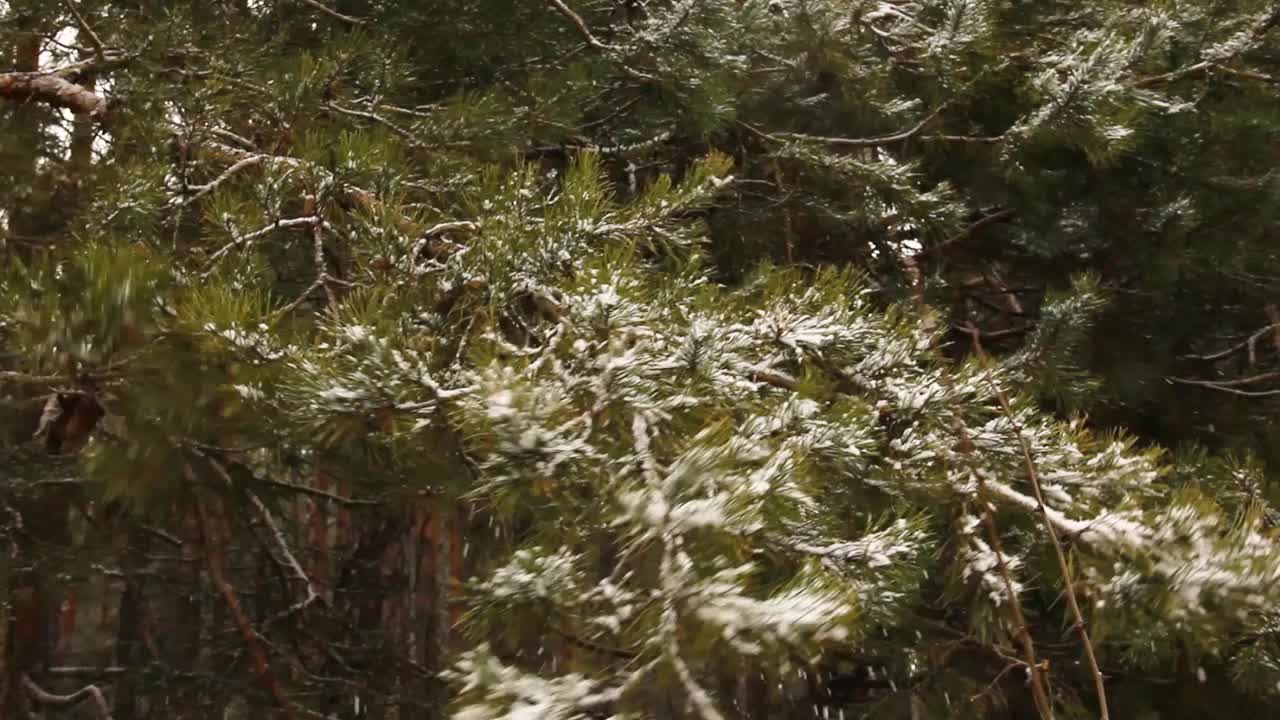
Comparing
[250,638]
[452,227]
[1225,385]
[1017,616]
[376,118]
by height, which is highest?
[376,118]

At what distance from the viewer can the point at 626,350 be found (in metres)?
0.63

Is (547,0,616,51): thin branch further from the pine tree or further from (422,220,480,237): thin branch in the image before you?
(422,220,480,237): thin branch

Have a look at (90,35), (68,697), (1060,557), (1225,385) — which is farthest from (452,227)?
(1225,385)

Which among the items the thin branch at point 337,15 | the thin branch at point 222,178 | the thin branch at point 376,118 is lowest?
the thin branch at point 222,178

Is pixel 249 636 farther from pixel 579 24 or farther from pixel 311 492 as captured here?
pixel 579 24

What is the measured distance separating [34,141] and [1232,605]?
1.64 m

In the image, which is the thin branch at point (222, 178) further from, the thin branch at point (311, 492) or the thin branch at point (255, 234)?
the thin branch at point (311, 492)

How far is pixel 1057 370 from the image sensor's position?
4.49 ft

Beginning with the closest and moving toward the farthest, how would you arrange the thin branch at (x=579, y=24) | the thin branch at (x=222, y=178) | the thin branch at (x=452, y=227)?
the thin branch at (x=452, y=227), the thin branch at (x=222, y=178), the thin branch at (x=579, y=24)

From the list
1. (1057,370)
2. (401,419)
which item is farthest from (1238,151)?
(401,419)

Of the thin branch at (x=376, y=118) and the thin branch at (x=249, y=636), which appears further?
the thin branch at (x=249, y=636)

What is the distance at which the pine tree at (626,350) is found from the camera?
Result: 21.6 inches

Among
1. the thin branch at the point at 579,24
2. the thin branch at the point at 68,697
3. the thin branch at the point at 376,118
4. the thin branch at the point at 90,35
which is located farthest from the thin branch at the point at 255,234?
the thin branch at the point at 68,697

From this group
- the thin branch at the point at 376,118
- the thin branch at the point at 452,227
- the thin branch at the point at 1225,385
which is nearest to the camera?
the thin branch at the point at 452,227
